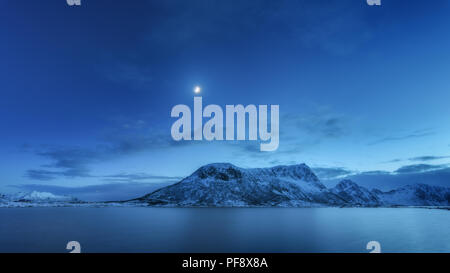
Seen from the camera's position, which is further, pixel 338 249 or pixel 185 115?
pixel 338 249
